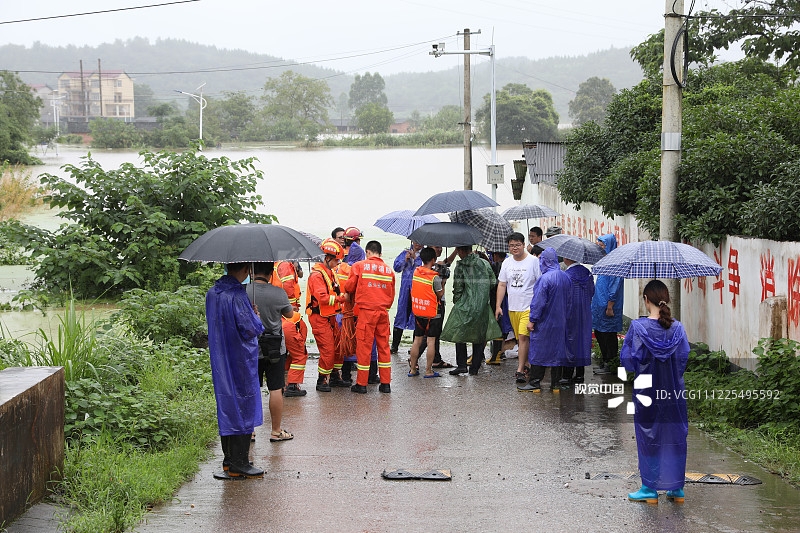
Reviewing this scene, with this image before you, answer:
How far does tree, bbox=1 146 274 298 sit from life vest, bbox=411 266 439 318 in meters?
6.14

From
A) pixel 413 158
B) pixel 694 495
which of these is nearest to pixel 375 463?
pixel 694 495

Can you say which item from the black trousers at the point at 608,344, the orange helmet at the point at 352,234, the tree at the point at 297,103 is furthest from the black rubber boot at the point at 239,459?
the tree at the point at 297,103

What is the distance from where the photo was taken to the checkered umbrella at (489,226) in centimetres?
1160

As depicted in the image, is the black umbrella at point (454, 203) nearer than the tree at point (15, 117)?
Yes

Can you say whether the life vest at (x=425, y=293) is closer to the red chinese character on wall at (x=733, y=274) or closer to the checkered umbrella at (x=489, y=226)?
the checkered umbrella at (x=489, y=226)

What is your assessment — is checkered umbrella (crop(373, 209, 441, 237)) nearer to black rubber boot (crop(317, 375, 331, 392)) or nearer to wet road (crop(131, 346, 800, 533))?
black rubber boot (crop(317, 375, 331, 392))

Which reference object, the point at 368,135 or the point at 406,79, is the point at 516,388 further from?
the point at 406,79

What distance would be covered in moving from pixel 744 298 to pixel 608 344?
1.91 meters

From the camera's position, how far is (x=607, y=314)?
34.9ft

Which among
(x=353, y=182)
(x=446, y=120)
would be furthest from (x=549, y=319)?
(x=446, y=120)

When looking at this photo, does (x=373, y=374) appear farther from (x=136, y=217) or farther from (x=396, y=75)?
(x=396, y=75)

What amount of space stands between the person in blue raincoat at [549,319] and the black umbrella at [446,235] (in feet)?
4.01

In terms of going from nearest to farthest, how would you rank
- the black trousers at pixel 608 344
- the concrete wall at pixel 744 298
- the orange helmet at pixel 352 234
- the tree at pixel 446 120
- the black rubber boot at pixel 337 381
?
the concrete wall at pixel 744 298
the black rubber boot at pixel 337 381
the black trousers at pixel 608 344
the orange helmet at pixel 352 234
the tree at pixel 446 120

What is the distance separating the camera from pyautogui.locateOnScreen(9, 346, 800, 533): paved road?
5711 mm
